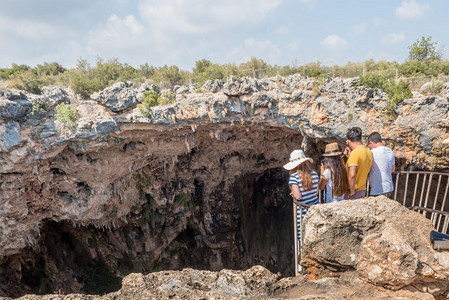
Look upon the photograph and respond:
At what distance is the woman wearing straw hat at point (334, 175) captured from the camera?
→ 3.92 metres

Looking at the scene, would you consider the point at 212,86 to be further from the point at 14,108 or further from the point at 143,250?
the point at 143,250

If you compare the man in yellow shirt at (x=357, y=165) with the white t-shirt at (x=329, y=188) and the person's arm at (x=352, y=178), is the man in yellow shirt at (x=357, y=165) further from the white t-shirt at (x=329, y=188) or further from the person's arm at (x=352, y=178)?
the white t-shirt at (x=329, y=188)

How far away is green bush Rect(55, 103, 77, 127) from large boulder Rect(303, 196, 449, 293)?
6859 mm

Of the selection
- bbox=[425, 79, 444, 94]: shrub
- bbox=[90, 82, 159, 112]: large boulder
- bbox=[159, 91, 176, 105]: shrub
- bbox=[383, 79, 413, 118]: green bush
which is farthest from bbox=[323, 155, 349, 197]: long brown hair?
bbox=[90, 82, 159, 112]: large boulder

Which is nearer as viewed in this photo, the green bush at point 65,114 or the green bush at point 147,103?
the green bush at point 65,114

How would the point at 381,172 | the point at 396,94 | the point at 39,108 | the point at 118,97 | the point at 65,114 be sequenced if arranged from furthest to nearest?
the point at 118,97 < the point at 65,114 < the point at 39,108 < the point at 396,94 < the point at 381,172

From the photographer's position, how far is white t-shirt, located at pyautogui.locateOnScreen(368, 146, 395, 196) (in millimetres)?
4301

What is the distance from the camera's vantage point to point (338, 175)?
3.92 meters

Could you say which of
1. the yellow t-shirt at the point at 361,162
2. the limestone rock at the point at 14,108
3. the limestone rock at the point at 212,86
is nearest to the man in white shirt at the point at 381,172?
the yellow t-shirt at the point at 361,162

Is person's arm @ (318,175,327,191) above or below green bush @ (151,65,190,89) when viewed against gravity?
below

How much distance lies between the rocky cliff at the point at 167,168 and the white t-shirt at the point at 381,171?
2672mm

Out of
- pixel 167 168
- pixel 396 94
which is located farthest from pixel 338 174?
pixel 167 168

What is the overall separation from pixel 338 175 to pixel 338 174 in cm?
2

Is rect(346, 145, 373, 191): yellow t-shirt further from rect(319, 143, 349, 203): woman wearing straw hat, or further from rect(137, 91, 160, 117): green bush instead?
rect(137, 91, 160, 117): green bush
